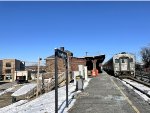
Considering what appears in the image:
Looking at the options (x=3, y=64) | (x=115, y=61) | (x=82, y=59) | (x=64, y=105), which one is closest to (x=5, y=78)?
(x=3, y=64)

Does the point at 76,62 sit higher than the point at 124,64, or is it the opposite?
the point at 76,62

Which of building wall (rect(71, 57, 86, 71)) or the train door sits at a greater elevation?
building wall (rect(71, 57, 86, 71))

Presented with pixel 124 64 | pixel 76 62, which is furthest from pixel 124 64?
pixel 76 62

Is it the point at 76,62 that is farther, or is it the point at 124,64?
the point at 76,62

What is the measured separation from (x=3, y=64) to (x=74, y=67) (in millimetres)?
73467

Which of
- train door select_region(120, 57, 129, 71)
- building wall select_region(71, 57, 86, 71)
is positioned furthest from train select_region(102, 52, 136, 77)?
building wall select_region(71, 57, 86, 71)

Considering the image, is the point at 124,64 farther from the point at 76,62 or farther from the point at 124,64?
the point at 76,62

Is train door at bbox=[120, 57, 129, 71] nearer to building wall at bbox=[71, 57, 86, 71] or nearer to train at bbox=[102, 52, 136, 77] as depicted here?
train at bbox=[102, 52, 136, 77]

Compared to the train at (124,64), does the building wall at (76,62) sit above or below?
above

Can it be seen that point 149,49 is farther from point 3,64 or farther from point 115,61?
point 115,61

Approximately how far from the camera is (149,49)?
157 meters

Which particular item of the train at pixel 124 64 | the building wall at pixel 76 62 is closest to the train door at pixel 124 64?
the train at pixel 124 64

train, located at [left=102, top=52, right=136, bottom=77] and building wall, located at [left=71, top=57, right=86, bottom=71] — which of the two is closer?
train, located at [left=102, top=52, right=136, bottom=77]

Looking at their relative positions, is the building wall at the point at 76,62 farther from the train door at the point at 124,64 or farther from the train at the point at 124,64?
the train door at the point at 124,64
